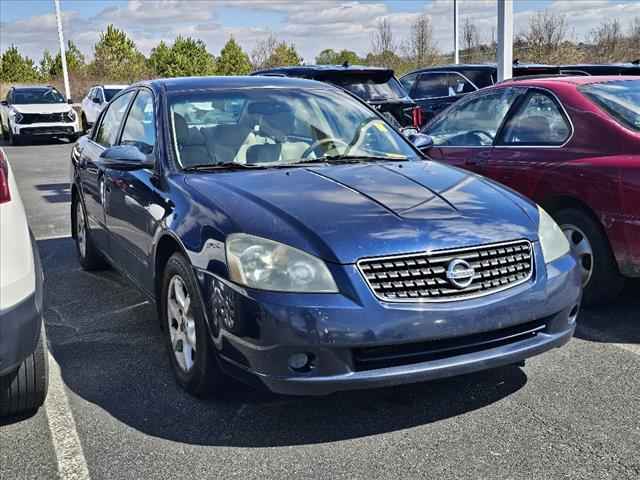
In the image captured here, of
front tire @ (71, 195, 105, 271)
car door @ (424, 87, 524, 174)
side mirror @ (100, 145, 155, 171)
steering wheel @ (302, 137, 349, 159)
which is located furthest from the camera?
front tire @ (71, 195, 105, 271)

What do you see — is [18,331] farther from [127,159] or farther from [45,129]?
[45,129]

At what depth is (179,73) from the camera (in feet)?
176

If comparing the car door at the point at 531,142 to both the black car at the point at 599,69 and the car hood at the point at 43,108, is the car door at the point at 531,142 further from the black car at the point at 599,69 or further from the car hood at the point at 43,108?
the car hood at the point at 43,108

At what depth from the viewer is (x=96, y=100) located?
69.1 feet

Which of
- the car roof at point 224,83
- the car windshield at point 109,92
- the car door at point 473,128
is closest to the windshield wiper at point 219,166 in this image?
the car roof at point 224,83

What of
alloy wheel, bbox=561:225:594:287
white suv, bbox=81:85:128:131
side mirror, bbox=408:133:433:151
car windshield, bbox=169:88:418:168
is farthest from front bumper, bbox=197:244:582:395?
white suv, bbox=81:85:128:131

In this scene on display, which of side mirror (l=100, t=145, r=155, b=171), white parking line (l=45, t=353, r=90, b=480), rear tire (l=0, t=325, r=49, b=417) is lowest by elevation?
white parking line (l=45, t=353, r=90, b=480)

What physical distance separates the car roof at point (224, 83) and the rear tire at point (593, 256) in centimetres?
181

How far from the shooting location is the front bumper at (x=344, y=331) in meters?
3.03

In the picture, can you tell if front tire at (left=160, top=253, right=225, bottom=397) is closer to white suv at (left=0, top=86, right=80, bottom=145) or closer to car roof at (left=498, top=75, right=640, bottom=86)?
car roof at (left=498, top=75, right=640, bottom=86)

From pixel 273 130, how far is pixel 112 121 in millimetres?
1759

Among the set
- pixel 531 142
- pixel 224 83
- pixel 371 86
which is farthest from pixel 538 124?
pixel 371 86

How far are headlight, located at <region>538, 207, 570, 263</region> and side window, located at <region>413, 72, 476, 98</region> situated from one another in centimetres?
940

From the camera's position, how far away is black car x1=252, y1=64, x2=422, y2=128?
32.5ft
